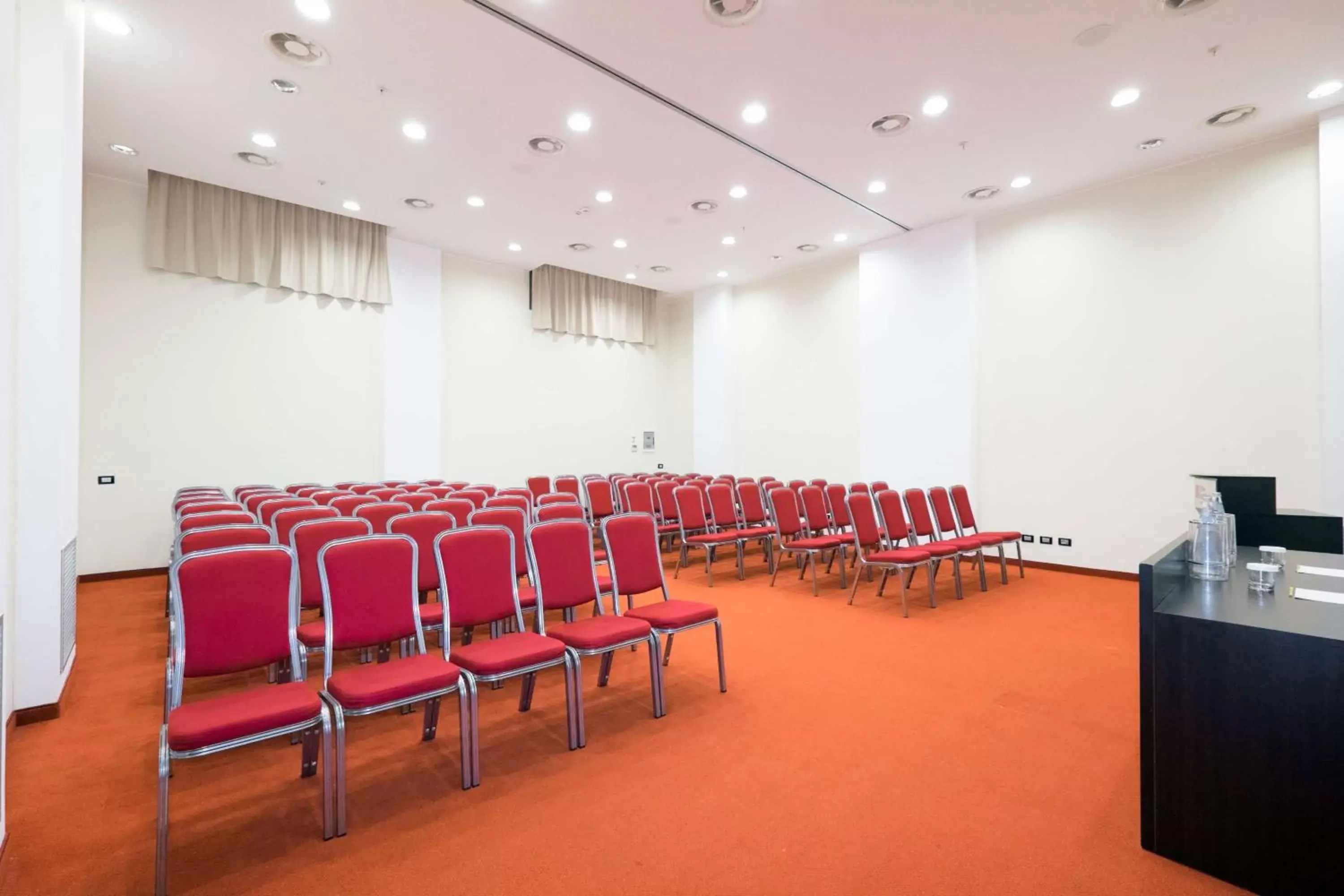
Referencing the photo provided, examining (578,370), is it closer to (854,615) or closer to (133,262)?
(133,262)

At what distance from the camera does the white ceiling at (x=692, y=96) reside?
464cm

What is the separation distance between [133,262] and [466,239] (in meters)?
4.14

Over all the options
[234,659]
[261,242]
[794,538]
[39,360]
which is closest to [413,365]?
[261,242]

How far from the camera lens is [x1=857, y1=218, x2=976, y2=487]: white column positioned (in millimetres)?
8664

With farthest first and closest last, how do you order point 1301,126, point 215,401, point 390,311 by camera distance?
point 390,311
point 215,401
point 1301,126

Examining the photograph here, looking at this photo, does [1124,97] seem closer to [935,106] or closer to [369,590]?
[935,106]

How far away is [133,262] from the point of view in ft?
25.3

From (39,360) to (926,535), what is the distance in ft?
24.5

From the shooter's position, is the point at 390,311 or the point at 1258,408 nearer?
the point at 1258,408

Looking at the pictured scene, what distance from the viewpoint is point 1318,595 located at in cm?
244

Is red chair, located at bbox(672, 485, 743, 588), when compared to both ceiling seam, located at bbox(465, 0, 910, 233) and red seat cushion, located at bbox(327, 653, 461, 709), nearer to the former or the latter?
ceiling seam, located at bbox(465, 0, 910, 233)

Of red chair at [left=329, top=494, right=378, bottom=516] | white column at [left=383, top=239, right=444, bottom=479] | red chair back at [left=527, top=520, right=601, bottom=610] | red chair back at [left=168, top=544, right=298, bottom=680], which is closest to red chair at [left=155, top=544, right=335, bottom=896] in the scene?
red chair back at [left=168, top=544, right=298, bottom=680]

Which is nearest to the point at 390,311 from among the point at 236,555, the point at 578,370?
the point at 578,370

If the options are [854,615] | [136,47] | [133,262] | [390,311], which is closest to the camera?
[136,47]
